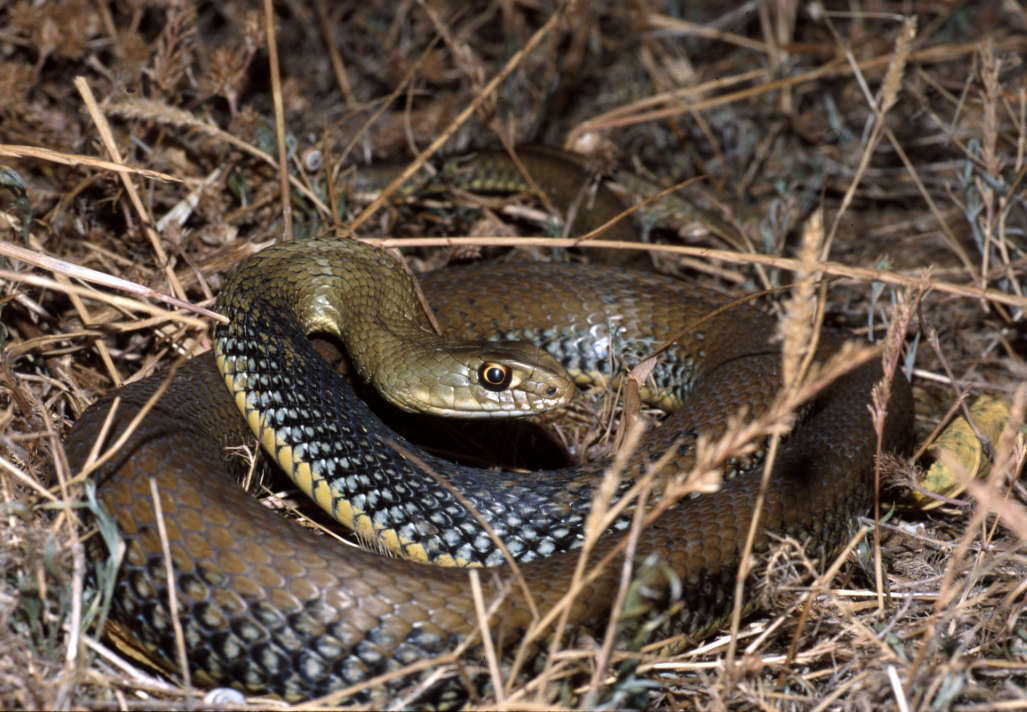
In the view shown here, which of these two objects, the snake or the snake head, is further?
the snake head

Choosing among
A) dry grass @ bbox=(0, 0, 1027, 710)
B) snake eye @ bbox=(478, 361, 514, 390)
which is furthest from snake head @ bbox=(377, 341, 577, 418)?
dry grass @ bbox=(0, 0, 1027, 710)

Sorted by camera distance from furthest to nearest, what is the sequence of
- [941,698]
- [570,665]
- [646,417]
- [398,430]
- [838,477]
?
[646,417]
[398,430]
[838,477]
[570,665]
[941,698]

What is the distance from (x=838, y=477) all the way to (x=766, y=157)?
144 inches

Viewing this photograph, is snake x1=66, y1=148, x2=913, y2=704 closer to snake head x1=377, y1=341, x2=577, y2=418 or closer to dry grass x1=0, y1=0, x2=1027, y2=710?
snake head x1=377, y1=341, x2=577, y2=418

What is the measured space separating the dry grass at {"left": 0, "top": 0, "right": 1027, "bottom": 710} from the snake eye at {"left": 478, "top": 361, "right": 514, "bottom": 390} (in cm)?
101

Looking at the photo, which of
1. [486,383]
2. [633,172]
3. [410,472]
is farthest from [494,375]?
[633,172]

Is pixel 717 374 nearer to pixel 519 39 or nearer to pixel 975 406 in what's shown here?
pixel 975 406

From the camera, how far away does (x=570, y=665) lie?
116 inches

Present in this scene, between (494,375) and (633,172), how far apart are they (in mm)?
3278

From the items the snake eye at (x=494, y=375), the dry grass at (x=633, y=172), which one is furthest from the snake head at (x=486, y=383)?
the dry grass at (x=633, y=172)

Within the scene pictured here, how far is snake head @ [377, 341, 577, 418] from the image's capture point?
399cm

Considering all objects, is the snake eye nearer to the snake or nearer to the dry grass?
the snake

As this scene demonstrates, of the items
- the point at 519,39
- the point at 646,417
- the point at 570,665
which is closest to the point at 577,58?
the point at 519,39

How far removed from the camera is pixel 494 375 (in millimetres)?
3996
